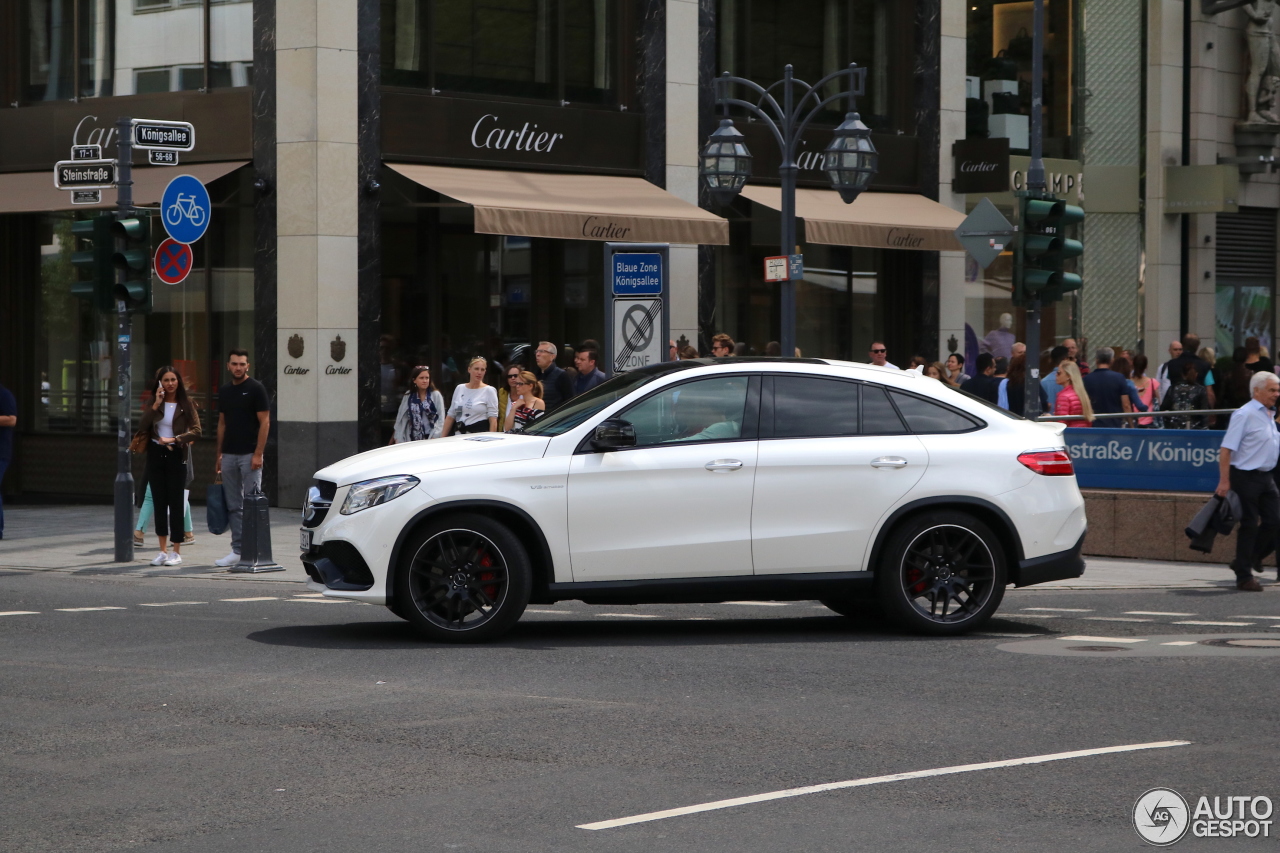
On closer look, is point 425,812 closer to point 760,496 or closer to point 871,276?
point 760,496

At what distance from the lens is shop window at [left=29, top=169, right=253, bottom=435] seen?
21.9 m

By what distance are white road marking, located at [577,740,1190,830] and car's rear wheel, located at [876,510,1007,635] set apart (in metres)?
3.30

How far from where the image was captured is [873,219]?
1012 inches

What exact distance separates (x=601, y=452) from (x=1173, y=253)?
23703 millimetres

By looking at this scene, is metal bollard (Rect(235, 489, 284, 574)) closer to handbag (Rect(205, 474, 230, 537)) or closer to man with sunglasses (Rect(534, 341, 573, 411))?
handbag (Rect(205, 474, 230, 537))

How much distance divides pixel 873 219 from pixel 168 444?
12956 mm

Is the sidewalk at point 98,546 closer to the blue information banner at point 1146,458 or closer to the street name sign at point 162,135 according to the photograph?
the street name sign at point 162,135

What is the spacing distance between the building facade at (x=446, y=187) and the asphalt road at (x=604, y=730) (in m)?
9.90

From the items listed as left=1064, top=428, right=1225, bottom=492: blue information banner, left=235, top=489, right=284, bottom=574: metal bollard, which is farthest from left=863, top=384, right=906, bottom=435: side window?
left=1064, top=428, right=1225, bottom=492: blue information banner

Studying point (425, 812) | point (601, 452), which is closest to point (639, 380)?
point (601, 452)

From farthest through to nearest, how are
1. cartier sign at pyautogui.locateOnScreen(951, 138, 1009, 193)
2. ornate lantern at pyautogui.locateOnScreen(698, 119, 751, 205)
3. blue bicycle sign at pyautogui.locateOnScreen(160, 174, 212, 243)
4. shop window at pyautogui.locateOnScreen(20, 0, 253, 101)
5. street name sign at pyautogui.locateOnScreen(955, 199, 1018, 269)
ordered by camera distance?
cartier sign at pyautogui.locateOnScreen(951, 138, 1009, 193), shop window at pyautogui.locateOnScreen(20, 0, 253, 101), ornate lantern at pyautogui.locateOnScreen(698, 119, 751, 205), street name sign at pyautogui.locateOnScreen(955, 199, 1018, 269), blue bicycle sign at pyautogui.locateOnScreen(160, 174, 212, 243)

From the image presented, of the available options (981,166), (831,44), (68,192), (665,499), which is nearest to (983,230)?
(665,499)

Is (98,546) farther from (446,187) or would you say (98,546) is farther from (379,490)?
(379,490)

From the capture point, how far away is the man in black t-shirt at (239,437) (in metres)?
15.5
